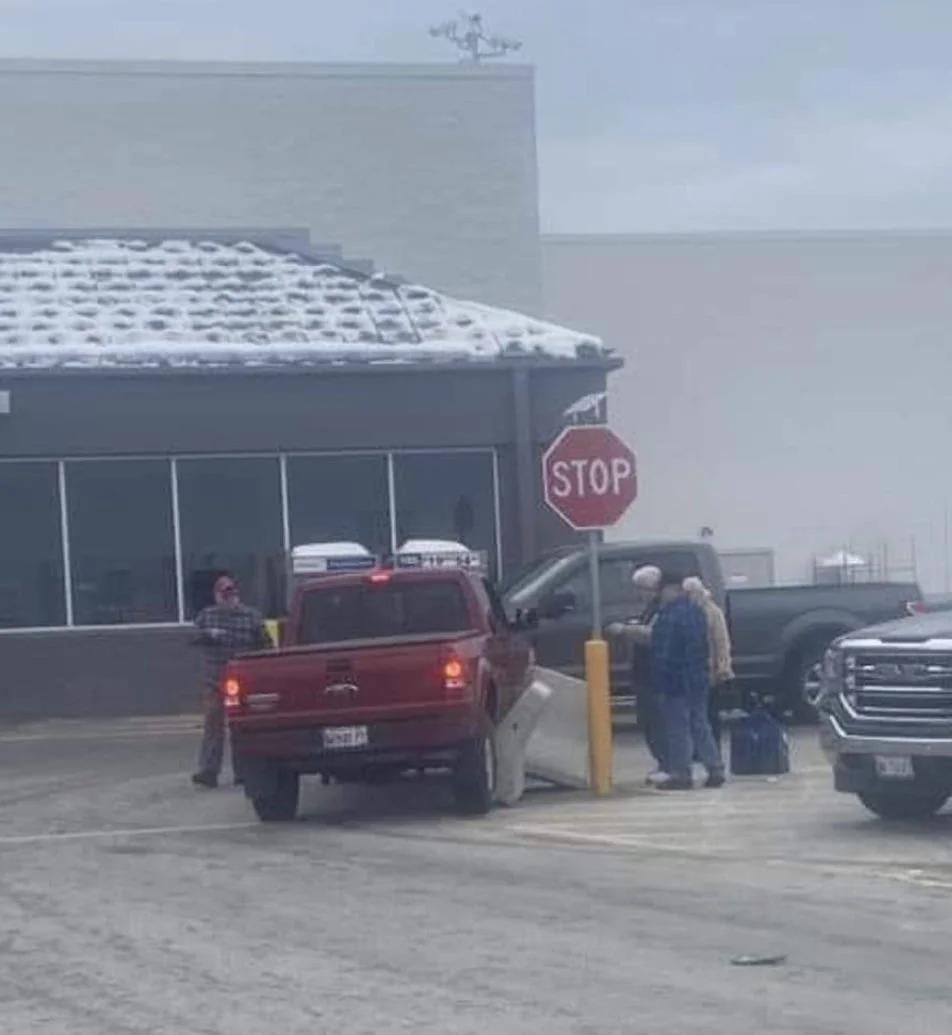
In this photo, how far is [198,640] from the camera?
2300 cm

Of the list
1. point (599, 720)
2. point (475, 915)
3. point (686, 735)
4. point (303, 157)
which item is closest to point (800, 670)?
point (686, 735)

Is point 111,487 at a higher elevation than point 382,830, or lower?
higher

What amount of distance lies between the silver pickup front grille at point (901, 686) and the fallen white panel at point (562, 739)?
3405 millimetres

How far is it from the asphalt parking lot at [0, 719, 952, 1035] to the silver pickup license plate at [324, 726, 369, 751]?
589 millimetres

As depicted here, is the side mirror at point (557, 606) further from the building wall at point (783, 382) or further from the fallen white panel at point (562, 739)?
the building wall at point (783, 382)

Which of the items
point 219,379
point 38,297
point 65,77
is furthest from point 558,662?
point 65,77

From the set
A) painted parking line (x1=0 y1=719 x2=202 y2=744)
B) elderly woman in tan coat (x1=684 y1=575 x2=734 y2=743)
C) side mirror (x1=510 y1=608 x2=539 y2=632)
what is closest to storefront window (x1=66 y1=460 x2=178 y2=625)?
painted parking line (x1=0 y1=719 x2=202 y2=744)

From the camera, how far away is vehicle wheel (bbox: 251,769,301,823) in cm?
1988

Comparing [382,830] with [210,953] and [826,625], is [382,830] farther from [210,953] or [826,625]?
[826,625]

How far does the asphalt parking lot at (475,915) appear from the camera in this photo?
11.5 meters

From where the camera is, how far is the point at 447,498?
3400cm

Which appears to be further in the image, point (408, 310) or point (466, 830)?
point (408, 310)

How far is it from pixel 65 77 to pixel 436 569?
66.8 ft

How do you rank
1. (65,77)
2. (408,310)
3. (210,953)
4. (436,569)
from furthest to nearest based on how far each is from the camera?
(65,77) → (408,310) → (436,569) → (210,953)
